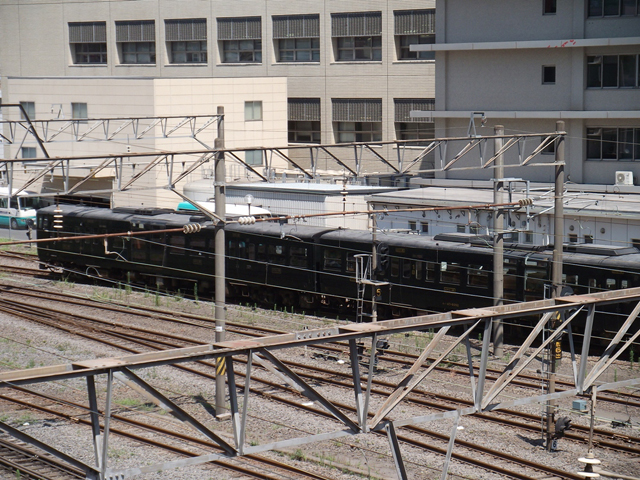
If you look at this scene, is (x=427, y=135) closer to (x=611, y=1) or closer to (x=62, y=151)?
(x=611, y=1)

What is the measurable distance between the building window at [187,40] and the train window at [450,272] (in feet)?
90.0

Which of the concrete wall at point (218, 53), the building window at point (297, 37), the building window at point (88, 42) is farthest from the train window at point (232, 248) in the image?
the building window at point (88, 42)

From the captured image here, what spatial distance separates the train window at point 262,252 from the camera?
2309 centimetres

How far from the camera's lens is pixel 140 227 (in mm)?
25578

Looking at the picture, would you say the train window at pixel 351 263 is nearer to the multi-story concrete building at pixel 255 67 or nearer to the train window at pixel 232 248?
the train window at pixel 232 248

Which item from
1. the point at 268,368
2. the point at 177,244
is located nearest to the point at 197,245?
the point at 177,244

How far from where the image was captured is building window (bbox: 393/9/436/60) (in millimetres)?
38531

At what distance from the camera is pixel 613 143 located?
29.3 m

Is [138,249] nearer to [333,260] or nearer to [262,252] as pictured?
[262,252]

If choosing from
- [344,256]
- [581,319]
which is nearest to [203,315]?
[344,256]

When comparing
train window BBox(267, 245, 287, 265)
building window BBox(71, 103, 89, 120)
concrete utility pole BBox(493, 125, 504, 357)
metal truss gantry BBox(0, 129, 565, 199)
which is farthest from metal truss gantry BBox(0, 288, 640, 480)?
building window BBox(71, 103, 89, 120)

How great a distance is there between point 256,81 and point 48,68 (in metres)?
13.9

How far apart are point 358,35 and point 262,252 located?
19714 millimetres

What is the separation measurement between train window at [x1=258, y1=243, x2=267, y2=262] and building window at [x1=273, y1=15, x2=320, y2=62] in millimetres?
20413
